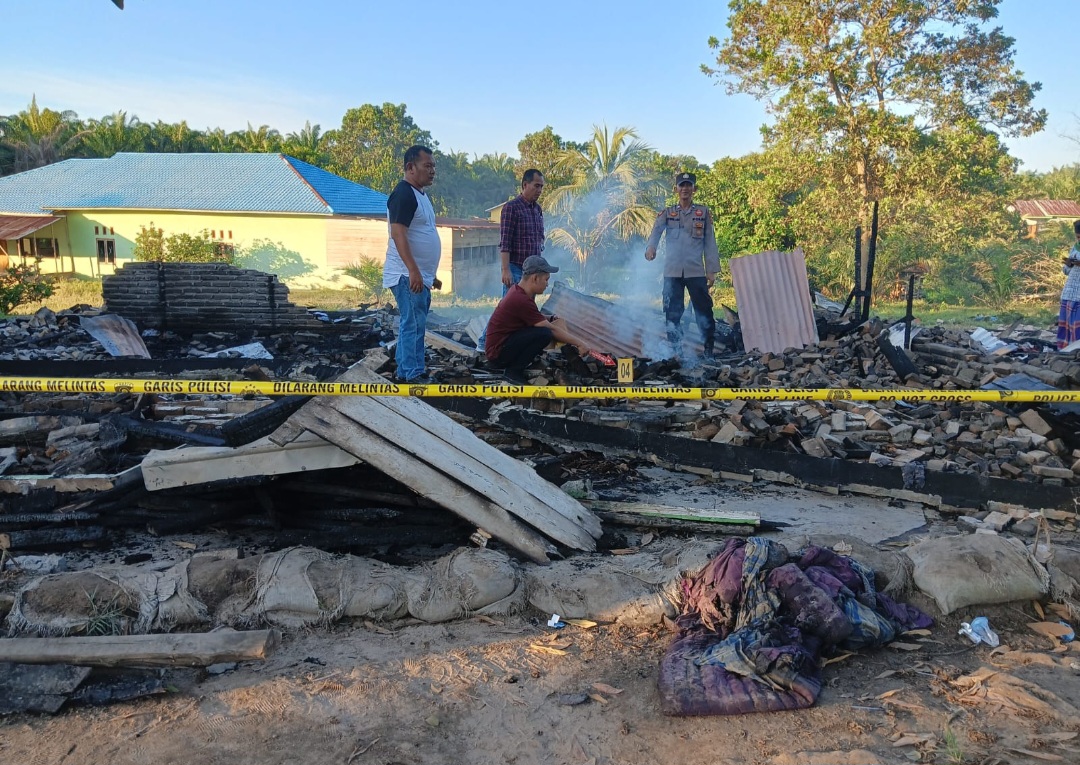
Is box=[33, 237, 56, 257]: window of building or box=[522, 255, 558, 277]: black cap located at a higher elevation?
box=[33, 237, 56, 257]: window of building

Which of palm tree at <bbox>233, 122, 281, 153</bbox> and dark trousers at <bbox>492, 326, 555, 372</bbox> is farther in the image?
palm tree at <bbox>233, 122, 281, 153</bbox>

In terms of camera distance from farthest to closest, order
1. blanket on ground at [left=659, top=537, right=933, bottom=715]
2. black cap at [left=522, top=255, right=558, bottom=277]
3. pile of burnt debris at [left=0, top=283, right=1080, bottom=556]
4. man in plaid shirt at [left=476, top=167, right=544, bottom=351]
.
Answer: man in plaid shirt at [left=476, top=167, right=544, bottom=351]
black cap at [left=522, top=255, right=558, bottom=277]
pile of burnt debris at [left=0, top=283, right=1080, bottom=556]
blanket on ground at [left=659, top=537, right=933, bottom=715]

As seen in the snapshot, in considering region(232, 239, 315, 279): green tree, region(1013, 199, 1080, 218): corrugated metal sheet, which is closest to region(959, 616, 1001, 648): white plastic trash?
region(232, 239, 315, 279): green tree

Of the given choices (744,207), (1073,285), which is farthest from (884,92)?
(1073,285)

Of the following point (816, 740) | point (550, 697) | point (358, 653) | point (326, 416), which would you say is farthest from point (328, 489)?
point (816, 740)

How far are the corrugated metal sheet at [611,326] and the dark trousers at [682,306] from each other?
0.15 meters

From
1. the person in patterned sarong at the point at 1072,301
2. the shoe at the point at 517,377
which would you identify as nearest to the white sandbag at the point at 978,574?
the shoe at the point at 517,377

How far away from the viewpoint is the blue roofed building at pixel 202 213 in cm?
2866

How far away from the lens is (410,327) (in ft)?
22.1

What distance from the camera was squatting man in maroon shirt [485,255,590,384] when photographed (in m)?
6.34

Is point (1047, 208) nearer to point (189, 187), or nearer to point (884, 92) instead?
point (884, 92)

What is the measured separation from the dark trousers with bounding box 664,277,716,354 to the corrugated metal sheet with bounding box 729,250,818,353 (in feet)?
2.20

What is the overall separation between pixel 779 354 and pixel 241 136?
43.5 metres

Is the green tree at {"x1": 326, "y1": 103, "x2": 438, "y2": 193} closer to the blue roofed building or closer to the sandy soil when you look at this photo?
the blue roofed building
